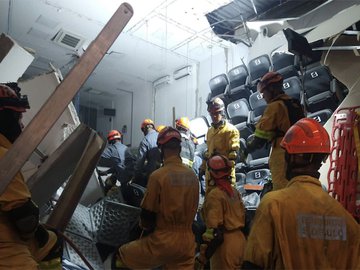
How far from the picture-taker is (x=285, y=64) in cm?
579

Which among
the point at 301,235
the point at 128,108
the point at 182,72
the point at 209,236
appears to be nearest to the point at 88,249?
the point at 209,236

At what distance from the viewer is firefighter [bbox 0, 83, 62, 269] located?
1.84 meters

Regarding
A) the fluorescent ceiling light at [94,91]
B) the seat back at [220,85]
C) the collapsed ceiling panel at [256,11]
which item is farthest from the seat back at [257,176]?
the fluorescent ceiling light at [94,91]

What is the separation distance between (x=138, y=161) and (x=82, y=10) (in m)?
3.58

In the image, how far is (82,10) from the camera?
6965mm

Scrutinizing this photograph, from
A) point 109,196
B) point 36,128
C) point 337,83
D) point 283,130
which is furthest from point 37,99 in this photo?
point 337,83

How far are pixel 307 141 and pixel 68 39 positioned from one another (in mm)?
7348

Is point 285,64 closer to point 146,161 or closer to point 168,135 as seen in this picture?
point 146,161

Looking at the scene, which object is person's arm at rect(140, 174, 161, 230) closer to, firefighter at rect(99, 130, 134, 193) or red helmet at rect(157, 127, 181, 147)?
red helmet at rect(157, 127, 181, 147)

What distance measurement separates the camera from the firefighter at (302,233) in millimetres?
1618

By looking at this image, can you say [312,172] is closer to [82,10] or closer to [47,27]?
[82,10]

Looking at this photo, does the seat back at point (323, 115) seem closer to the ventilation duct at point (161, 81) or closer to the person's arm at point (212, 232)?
the person's arm at point (212, 232)

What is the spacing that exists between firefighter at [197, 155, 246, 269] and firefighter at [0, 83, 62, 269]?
1597 millimetres

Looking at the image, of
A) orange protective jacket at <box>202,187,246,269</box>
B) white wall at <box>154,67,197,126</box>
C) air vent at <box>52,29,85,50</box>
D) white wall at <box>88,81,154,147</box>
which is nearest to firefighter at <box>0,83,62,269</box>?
orange protective jacket at <box>202,187,246,269</box>
